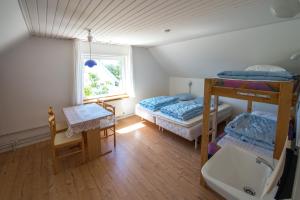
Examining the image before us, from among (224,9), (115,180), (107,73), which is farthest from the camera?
(107,73)

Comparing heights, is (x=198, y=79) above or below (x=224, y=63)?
below

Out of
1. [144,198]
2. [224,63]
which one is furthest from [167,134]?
[224,63]

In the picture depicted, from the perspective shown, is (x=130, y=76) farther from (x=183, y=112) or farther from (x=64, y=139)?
(x=64, y=139)

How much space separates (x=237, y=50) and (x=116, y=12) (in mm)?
2321

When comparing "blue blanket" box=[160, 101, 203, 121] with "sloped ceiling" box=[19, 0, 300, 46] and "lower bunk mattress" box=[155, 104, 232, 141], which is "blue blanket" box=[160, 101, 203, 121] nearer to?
"lower bunk mattress" box=[155, 104, 232, 141]

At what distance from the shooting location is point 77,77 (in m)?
3.22

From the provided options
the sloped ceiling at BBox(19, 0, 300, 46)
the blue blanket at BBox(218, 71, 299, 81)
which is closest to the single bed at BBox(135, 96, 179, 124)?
the sloped ceiling at BBox(19, 0, 300, 46)

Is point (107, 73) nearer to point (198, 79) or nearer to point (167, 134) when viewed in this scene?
point (167, 134)

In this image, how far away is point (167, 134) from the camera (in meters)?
3.40

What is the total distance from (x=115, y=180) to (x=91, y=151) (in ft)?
2.38

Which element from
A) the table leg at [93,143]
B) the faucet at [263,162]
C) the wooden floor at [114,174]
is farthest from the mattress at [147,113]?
the faucet at [263,162]

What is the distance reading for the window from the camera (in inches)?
146

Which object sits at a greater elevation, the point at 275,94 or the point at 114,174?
the point at 275,94

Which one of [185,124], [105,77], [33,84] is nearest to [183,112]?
[185,124]
